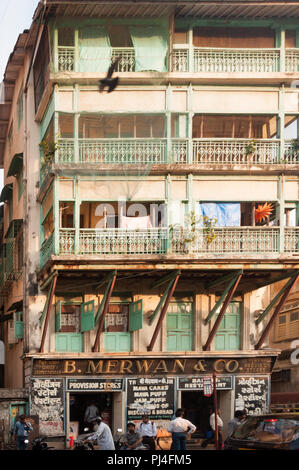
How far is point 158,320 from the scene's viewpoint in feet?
111

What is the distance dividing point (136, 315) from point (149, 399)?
277 cm

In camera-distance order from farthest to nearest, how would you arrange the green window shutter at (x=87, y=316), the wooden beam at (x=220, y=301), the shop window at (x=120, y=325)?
the shop window at (x=120, y=325), the green window shutter at (x=87, y=316), the wooden beam at (x=220, y=301)

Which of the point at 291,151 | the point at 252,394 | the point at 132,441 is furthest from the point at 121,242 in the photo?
the point at 132,441

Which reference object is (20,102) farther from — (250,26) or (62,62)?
(250,26)

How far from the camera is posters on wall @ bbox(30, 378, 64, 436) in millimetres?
33344

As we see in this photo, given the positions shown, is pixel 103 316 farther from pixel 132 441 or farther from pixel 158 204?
pixel 132 441

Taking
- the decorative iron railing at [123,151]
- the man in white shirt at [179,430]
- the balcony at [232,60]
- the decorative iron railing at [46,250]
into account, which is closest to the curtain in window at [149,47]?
the balcony at [232,60]

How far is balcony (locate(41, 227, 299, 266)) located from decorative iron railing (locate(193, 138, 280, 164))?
2.36m

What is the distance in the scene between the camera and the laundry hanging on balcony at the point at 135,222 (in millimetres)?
33406

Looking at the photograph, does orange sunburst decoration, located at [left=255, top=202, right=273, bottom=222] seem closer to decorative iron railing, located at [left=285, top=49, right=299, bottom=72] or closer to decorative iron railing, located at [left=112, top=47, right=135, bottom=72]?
decorative iron railing, located at [left=285, top=49, right=299, bottom=72]

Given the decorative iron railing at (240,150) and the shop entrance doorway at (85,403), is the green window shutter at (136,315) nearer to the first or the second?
the shop entrance doorway at (85,403)

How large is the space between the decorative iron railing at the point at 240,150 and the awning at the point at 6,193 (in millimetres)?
10498

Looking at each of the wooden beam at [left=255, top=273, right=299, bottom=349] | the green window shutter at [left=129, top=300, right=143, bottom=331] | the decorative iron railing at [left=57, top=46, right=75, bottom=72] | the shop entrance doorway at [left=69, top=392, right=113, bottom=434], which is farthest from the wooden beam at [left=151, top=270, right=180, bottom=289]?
the decorative iron railing at [left=57, top=46, right=75, bottom=72]
